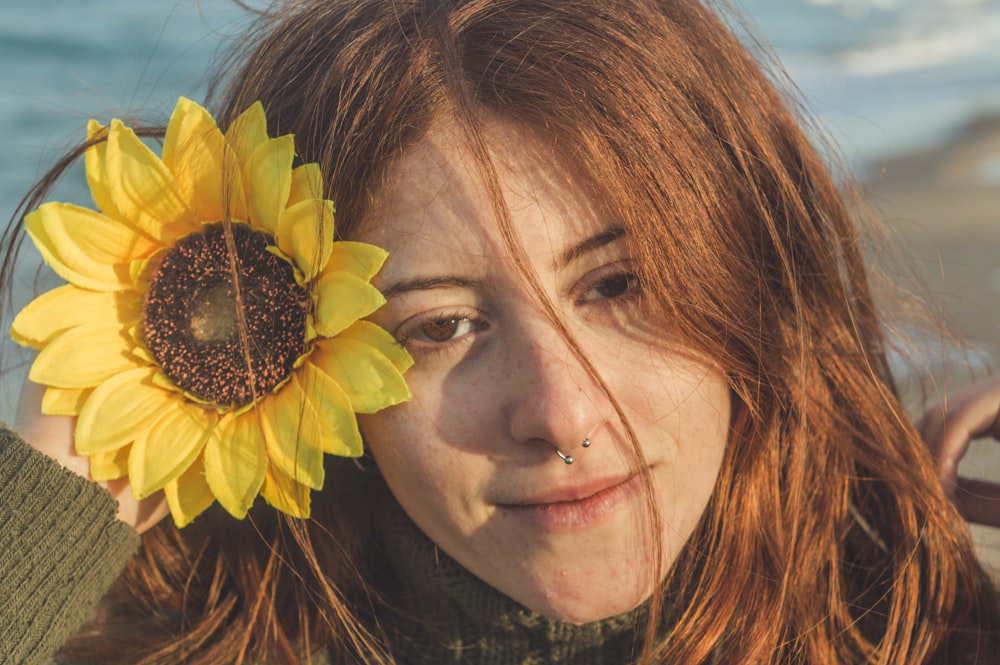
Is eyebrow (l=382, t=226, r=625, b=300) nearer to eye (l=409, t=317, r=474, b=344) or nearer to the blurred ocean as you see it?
eye (l=409, t=317, r=474, b=344)

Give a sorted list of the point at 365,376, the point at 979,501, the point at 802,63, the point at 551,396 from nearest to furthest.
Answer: the point at 551,396, the point at 365,376, the point at 979,501, the point at 802,63

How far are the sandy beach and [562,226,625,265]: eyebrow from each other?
81.1 inches

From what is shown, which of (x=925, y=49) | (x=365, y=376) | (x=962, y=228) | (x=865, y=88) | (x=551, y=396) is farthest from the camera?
(x=925, y=49)

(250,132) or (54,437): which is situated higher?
(250,132)

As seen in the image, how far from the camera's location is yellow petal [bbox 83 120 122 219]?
194cm

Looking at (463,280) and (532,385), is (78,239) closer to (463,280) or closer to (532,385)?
(463,280)

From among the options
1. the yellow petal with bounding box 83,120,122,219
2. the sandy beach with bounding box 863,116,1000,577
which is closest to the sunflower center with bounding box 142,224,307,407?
the yellow petal with bounding box 83,120,122,219

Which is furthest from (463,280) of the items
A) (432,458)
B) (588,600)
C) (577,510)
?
(588,600)

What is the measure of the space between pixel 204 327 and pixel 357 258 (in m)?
0.33

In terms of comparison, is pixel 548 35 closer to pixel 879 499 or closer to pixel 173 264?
pixel 173 264

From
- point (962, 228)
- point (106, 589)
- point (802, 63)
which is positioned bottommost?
point (106, 589)

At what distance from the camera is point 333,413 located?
6.11ft

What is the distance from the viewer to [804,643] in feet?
7.05

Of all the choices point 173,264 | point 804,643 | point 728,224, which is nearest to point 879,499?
point 804,643
